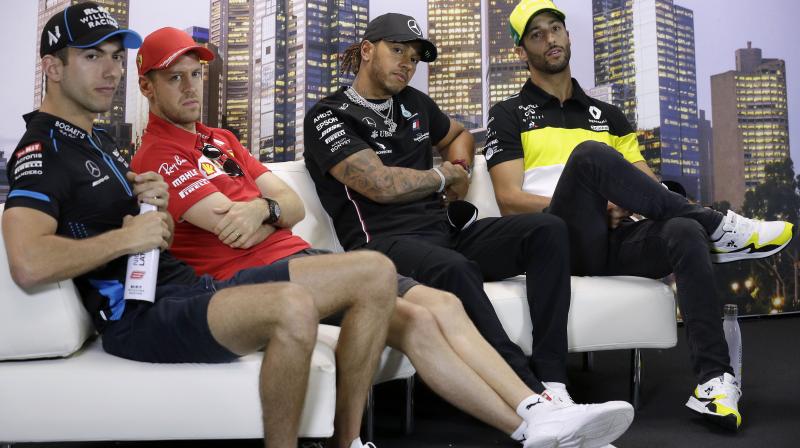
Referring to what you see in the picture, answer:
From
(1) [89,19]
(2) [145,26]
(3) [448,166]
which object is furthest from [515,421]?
(2) [145,26]

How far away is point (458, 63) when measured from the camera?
4.59 meters

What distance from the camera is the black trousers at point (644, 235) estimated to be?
2447 millimetres

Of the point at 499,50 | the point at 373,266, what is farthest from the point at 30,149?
the point at 499,50

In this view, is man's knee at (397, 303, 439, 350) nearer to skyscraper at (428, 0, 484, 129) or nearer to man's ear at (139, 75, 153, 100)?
man's ear at (139, 75, 153, 100)

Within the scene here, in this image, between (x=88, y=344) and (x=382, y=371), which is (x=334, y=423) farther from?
(x=88, y=344)

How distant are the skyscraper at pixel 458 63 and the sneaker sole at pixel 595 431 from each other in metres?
2.71

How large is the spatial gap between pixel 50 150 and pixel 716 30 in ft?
14.6

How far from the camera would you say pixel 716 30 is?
16.7ft

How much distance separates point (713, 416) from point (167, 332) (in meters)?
1.62

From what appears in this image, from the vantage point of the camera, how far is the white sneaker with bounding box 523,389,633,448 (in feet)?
6.44

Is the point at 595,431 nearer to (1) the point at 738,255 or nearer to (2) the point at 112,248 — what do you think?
(1) the point at 738,255

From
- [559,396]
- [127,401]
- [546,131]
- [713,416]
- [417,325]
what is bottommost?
[713,416]

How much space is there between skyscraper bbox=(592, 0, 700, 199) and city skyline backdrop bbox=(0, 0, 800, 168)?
0.08 metres

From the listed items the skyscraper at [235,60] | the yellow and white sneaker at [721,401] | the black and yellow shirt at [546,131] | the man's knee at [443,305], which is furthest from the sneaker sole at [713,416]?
the skyscraper at [235,60]
